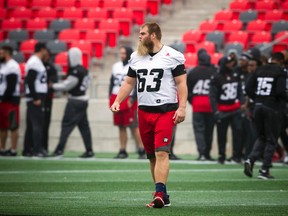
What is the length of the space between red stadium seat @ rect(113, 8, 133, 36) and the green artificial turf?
725cm

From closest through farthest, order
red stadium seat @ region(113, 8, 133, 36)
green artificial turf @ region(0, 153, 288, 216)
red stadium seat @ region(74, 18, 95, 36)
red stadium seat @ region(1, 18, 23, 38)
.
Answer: green artificial turf @ region(0, 153, 288, 216)
red stadium seat @ region(113, 8, 133, 36)
red stadium seat @ region(74, 18, 95, 36)
red stadium seat @ region(1, 18, 23, 38)

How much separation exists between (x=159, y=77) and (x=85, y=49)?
41.7 ft

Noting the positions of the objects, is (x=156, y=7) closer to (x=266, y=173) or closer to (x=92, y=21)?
(x=92, y=21)

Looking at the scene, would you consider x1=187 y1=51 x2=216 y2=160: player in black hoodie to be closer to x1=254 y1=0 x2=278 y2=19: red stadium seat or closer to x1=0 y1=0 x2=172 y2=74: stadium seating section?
x1=0 y1=0 x2=172 y2=74: stadium seating section

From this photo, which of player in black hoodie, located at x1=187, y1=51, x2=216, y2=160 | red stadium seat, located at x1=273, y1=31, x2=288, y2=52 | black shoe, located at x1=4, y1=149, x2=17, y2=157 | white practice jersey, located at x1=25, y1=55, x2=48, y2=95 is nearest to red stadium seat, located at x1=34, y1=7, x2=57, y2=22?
red stadium seat, located at x1=273, y1=31, x2=288, y2=52

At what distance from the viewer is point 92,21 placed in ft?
77.6

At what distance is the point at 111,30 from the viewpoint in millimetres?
22938

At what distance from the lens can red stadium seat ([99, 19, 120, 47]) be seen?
22859mm

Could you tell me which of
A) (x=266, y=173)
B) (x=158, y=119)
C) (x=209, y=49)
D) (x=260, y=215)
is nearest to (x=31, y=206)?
(x=158, y=119)

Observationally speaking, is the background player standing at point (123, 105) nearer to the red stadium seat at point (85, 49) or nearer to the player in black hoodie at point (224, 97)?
the player in black hoodie at point (224, 97)

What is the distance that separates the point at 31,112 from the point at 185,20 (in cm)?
861

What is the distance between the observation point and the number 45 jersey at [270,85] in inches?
512

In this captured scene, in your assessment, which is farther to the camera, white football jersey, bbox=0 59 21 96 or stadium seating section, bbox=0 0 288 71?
stadium seating section, bbox=0 0 288 71

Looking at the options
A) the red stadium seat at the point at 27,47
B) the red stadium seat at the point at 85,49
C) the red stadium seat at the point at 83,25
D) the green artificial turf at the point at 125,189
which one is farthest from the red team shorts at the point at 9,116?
the red stadium seat at the point at 83,25
